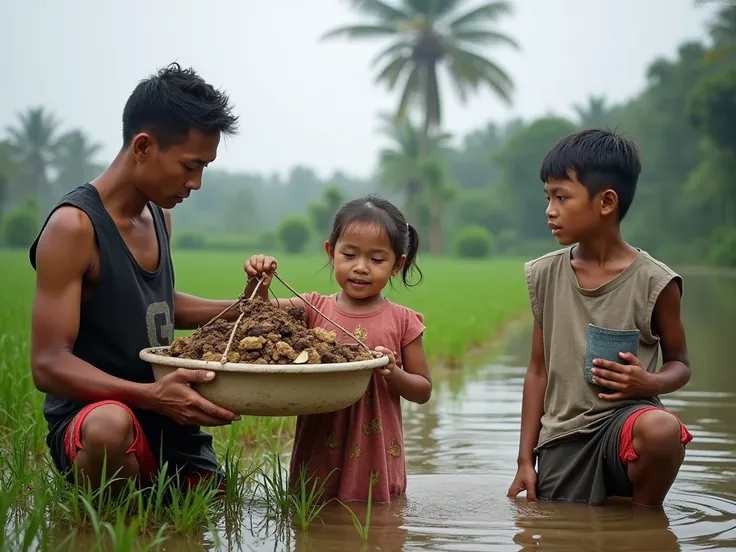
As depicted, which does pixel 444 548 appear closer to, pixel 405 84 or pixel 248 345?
pixel 248 345

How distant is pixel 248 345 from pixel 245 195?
251 ft

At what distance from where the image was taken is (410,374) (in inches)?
129

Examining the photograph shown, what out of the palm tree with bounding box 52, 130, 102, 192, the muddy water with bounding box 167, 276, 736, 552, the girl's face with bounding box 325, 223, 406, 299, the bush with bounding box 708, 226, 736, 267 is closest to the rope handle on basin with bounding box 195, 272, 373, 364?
the girl's face with bounding box 325, 223, 406, 299

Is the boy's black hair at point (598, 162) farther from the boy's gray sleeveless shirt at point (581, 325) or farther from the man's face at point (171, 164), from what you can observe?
the man's face at point (171, 164)

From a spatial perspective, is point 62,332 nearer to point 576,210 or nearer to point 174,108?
point 174,108

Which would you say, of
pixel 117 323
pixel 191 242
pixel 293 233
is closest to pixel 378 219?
pixel 117 323

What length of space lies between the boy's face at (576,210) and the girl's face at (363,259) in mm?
602

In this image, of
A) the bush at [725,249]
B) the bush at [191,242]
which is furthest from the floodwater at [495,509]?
the bush at [191,242]

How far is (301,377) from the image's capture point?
272 centimetres

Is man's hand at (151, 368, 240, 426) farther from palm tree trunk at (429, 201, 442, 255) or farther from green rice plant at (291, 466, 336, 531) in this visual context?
palm tree trunk at (429, 201, 442, 255)

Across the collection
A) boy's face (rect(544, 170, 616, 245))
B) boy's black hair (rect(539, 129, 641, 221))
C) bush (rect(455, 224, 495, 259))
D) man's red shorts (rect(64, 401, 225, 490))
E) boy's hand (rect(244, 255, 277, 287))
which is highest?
bush (rect(455, 224, 495, 259))

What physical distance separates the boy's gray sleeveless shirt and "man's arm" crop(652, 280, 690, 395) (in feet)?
0.11

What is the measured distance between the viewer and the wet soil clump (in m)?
2.80

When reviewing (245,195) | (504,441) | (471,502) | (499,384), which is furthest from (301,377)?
(245,195)
